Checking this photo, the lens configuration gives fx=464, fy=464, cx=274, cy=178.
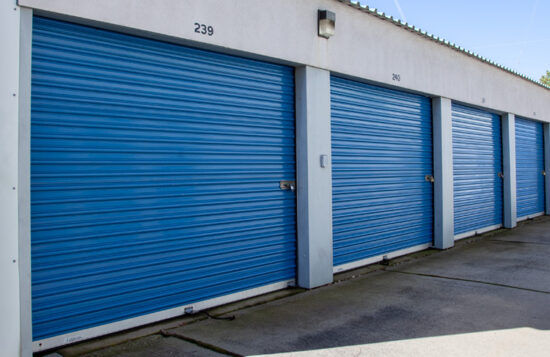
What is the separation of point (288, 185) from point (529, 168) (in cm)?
1034

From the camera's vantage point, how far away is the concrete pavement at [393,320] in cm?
410

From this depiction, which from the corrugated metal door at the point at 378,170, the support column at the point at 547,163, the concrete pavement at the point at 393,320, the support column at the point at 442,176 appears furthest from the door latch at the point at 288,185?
the support column at the point at 547,163

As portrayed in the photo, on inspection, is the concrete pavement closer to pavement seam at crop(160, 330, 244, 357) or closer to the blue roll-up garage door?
pavement seam at crop(160, 330, 244, 357)

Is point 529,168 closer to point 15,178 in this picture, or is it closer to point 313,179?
point 313,179

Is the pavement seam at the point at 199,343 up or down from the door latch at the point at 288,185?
down

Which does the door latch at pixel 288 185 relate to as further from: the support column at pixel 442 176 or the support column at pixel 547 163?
the support column at pixel 547 163

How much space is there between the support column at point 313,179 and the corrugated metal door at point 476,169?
4465 mm

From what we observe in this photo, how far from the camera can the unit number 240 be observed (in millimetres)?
5043

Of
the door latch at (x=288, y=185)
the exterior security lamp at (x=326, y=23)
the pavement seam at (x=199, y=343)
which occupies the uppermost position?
the exterior security lamp at (x=326, y=23)

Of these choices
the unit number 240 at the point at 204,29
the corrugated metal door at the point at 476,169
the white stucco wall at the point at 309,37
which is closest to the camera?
the white stucco wall at the point at 309,37

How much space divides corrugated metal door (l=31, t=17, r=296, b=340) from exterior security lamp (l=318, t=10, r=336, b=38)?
83 centimetres

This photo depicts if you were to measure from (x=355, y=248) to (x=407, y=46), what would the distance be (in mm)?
3808

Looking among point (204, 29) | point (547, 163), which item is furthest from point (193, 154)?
point (547, 163)

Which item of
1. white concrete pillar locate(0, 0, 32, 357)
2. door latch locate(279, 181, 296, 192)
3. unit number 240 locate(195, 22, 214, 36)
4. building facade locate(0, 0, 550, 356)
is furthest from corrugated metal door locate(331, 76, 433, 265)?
white concrete pillar locate(0, 0, 32, 357)
